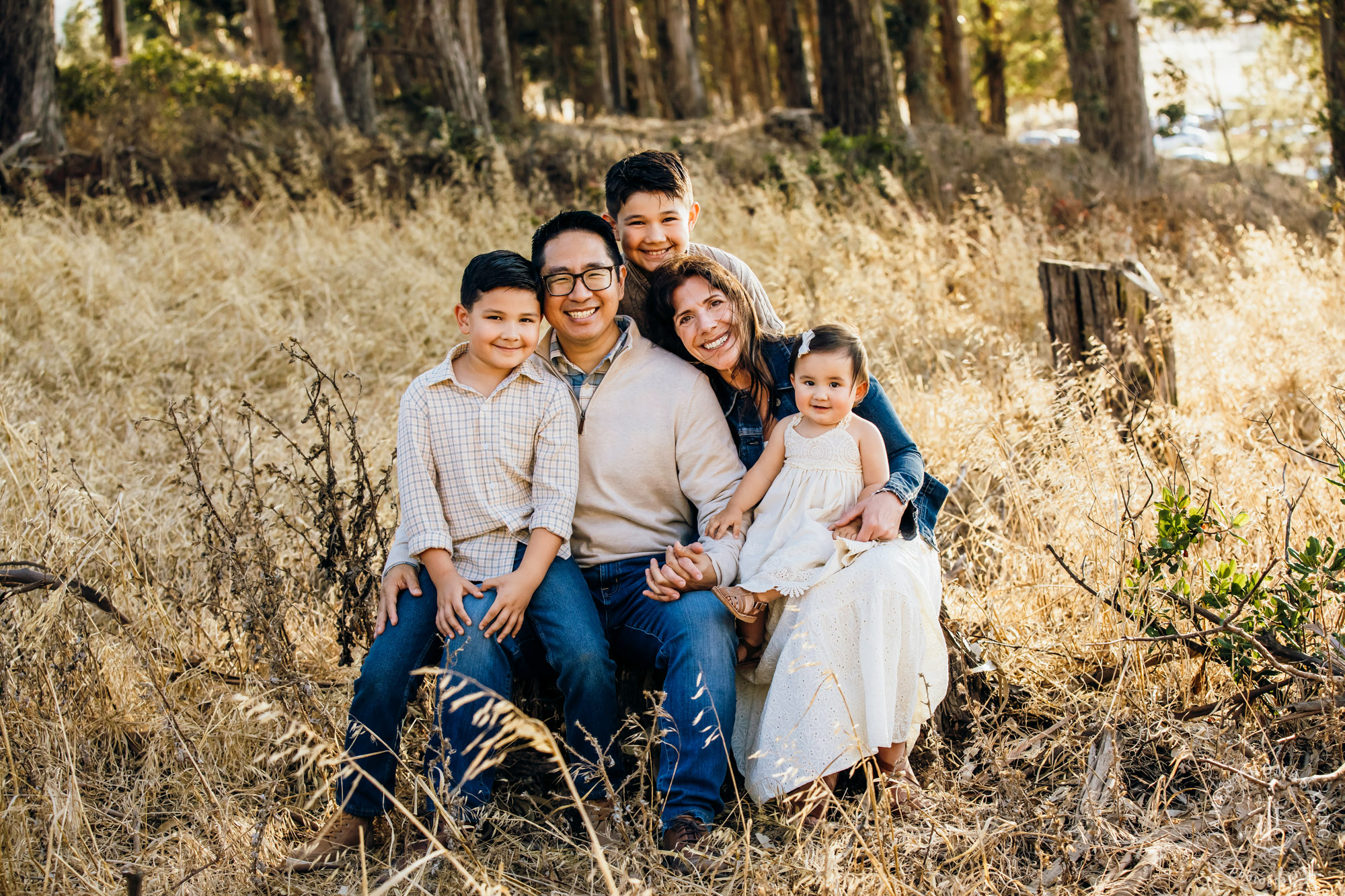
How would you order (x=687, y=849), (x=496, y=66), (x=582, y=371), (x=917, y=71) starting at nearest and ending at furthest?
(x=687, y=849), (x=582, y=371), (x=496, y=66), (x=917, y=71)

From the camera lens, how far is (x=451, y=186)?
9.08 meters

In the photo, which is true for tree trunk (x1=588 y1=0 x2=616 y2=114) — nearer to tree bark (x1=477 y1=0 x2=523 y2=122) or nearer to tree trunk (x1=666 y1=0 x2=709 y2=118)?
tree trunk (x1=666 y1=0 x2=709 y2=118)

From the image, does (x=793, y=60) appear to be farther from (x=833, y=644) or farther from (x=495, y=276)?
(x=833, y=644)

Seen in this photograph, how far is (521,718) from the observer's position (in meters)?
1.59

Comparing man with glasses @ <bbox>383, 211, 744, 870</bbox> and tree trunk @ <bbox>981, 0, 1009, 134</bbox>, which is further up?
tree trunk @ <bbox>981, 0, 1009, 134</bbox>

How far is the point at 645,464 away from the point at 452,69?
8.86m

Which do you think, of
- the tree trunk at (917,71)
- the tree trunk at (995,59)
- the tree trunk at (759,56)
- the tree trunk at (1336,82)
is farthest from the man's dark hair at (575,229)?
the tree trunk at (759,56)

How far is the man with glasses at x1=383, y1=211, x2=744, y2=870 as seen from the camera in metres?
2.65

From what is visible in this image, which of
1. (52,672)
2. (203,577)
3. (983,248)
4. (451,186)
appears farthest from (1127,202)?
(52,672)

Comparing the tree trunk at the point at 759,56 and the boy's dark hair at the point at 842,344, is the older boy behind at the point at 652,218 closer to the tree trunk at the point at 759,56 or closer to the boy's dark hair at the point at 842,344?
the boy's dark hair at the point at 842,344

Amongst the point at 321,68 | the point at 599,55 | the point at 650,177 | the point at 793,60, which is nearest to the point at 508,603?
the point at 650,177

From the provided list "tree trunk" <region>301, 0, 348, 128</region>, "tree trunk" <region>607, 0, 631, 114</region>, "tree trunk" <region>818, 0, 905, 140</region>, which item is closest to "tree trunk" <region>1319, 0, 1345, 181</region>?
"tree trunk" <region>818, 0, 905, 140</region>

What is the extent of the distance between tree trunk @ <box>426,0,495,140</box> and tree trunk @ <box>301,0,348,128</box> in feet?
3.94

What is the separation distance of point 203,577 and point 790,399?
2307mm
